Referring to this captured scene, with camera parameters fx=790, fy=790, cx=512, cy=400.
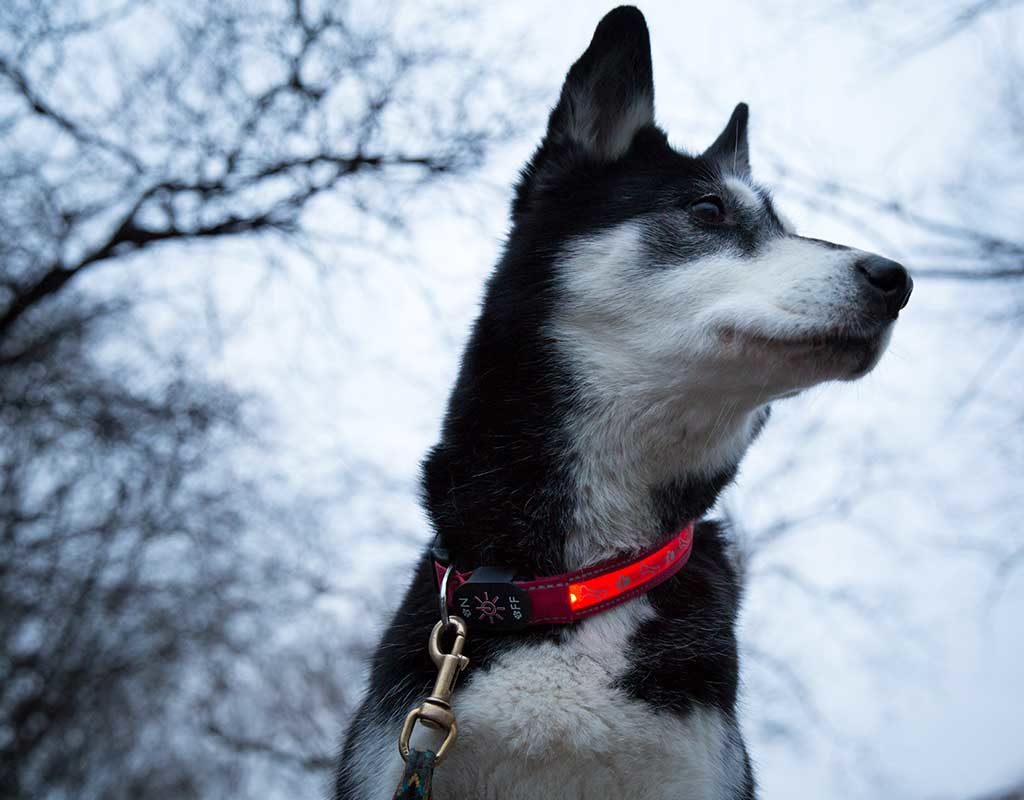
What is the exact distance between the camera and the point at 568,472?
2.11 m

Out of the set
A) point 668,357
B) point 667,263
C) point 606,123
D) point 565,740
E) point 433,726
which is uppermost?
point 606,123

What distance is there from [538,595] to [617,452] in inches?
18.2

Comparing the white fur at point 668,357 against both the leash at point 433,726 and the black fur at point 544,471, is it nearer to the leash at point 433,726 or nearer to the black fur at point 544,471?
the black fur at point 544,471

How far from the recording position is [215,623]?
1011 cm

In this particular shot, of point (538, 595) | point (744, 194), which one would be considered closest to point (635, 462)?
point (538, 595)

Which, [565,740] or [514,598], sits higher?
[514,598]

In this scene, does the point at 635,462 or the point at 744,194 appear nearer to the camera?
the point at 635,462

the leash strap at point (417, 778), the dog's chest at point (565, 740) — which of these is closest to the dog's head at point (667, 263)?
the dog's chest at point (565, 740)

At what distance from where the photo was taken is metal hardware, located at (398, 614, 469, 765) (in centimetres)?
164

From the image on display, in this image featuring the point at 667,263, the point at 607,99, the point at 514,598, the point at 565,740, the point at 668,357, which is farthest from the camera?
the point at 607,99

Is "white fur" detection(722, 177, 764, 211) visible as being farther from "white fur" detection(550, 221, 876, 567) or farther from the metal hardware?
the metal hardware

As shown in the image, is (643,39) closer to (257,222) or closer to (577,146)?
(577,146)

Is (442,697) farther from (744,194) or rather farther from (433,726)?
(744,194)

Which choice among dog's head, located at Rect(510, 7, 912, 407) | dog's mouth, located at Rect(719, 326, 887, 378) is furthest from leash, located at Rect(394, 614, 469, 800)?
dog's mouth, located at Rect(719, 326, 887, 378)
